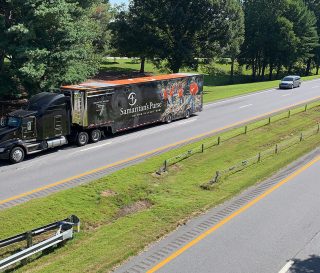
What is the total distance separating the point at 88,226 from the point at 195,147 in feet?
34.5

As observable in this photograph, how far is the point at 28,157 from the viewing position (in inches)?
866

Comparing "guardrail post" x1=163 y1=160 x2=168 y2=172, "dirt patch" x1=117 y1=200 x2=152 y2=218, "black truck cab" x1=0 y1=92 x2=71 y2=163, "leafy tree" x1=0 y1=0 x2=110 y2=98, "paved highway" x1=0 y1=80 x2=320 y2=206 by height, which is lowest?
"dirt patch" x1=117 y1=200 x2=152 y2=218

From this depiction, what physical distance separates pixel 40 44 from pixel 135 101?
930cm

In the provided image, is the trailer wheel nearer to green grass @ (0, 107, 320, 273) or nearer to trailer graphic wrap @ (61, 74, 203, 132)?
trailer graphic wrap @ (61, 74, 203, 132)

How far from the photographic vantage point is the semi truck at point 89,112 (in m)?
21.4

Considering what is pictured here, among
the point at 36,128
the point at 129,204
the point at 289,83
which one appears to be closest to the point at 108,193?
the point at 129,204

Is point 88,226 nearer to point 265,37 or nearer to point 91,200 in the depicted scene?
point 91,200

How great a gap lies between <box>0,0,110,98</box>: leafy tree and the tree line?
0.23 feet

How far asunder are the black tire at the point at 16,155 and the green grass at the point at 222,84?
23666 mm

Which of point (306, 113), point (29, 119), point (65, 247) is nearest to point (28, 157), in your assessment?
point (29, 119)

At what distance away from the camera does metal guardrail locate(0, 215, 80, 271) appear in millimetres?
10152

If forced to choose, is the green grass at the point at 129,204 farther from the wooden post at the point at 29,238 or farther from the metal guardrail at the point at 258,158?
the wooden post at the point at 29,238

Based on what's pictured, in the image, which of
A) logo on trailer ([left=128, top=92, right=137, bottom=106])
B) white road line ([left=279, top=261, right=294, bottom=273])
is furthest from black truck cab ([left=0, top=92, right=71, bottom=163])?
white road line ([left=279, top=261, right=294, bottom=273])

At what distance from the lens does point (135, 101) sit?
27391mm
